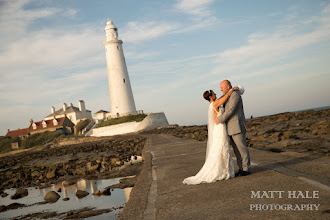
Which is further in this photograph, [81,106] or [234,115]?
[81,106]

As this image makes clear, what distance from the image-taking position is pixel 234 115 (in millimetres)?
6051

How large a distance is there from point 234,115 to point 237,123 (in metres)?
0.17

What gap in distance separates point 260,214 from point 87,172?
32.8 ft

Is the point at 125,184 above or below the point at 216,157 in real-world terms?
below

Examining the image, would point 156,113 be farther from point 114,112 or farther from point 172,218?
point 172,218

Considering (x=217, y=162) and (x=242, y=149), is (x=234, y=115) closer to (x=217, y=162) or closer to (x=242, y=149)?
(x=242, y=149)

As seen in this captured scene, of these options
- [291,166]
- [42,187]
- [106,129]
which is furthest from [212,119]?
[106,129]

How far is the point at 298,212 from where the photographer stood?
3.50 metres

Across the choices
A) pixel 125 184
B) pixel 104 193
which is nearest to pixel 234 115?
pixel 104 193

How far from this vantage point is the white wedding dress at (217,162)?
5828mm

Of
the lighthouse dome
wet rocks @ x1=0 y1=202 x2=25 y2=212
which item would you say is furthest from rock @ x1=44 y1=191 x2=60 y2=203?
the lighthouse dome

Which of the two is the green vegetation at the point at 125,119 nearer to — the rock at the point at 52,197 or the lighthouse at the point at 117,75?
the lighthouse at the point at 117,75

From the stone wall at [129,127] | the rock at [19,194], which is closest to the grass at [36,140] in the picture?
the stone wall at [129,127]

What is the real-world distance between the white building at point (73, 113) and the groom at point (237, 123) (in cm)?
6320
